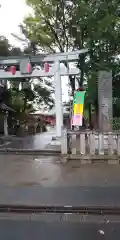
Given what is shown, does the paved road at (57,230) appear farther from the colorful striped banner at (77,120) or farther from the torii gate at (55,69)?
the torii gate at (55,69)

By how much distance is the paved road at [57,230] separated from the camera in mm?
4965

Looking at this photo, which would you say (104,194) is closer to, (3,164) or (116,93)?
(3,164)

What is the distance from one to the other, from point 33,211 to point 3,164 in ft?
21.0

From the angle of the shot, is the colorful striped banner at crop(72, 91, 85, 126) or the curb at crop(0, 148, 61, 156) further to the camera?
the colorful striped banner at crop(72, 91, 85, 126)

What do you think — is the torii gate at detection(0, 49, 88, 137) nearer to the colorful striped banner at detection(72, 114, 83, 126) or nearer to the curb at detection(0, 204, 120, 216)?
the colorful striped banner at detection(72, 114, 83, 126)

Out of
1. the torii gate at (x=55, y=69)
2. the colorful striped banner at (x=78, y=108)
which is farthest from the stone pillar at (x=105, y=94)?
the torii gate at (x=55, y=69)

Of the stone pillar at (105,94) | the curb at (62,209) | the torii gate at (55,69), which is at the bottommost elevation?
the curb at (62,209)

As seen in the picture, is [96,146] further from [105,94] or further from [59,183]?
[105,94]

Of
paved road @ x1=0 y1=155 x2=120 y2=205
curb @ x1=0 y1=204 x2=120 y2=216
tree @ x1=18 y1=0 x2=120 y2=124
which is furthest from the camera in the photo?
tree @ x1=18 y1=0 x2=120 y2=124

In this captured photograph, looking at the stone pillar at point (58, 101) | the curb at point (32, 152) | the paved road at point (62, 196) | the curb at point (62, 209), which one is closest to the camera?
the curb at point (62, 209)

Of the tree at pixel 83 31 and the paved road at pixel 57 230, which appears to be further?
the tree at pixel 83 31

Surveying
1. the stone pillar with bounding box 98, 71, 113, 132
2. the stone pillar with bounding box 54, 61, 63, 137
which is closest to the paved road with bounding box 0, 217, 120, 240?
the stone pillar with bounding box 98, 71, 113, 132

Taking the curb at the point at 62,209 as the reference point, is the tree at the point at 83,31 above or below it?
above

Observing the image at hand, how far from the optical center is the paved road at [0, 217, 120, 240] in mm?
4965
